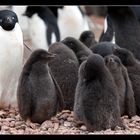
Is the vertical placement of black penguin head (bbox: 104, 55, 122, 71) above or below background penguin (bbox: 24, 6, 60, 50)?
below

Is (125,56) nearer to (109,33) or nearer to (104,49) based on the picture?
(104,49)

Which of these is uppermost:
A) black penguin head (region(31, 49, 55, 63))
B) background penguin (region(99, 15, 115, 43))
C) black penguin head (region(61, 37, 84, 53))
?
background penguin (region(99, 15, 115, 43))

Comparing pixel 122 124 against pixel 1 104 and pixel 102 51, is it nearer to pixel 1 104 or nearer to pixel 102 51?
pixel 102 51

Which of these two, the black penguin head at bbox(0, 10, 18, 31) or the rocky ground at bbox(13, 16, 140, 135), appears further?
the black penguin head at bbox(0, 10, 18, 31)

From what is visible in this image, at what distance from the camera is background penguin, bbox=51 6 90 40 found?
26.5ft

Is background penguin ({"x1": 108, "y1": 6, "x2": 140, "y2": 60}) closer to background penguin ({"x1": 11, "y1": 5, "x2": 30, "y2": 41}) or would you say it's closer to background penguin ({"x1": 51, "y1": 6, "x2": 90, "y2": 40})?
background penguin ({"x1": 51, "y1": 6, "x2": 90, "y2": 40})

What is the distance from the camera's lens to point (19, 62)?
15.1 feet

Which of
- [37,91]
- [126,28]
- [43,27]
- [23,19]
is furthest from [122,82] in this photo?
[23,19]

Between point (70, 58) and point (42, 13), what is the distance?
10.3 feet

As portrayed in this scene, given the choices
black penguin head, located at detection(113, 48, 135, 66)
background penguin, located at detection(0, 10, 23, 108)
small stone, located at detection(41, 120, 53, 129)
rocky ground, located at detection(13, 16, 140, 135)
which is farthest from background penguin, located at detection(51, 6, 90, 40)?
small stone, located at detection(41, 120, 53, 129)

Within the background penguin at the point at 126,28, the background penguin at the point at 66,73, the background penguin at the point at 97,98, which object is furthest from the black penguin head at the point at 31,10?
the background penguin at the point at 97,98

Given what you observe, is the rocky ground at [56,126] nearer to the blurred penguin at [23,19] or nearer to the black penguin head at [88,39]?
the black penguin head at [88,39]

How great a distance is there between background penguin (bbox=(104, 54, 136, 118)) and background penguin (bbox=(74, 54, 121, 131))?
0.89ft

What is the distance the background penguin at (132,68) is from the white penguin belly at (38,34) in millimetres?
3073
